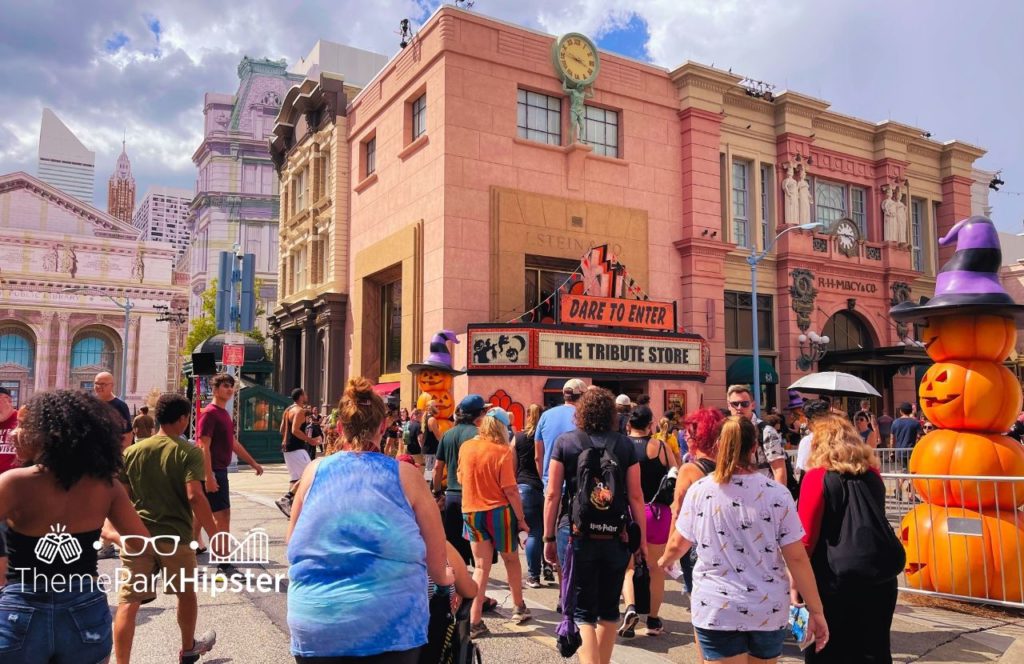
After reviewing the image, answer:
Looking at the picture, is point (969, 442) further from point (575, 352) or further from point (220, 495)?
point (575, 352)

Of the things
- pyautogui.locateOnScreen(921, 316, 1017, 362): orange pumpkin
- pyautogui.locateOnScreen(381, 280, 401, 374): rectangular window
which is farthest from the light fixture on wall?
pyautogui.locateOnScreen(921, 316, 1017, 362): orange pumpkin

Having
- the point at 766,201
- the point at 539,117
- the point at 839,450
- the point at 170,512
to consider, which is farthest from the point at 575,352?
the point at 839,450

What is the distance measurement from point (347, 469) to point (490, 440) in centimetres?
347

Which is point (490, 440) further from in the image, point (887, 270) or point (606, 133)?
point (887, 270)

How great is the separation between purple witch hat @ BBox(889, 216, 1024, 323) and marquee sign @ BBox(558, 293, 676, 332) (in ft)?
38.1

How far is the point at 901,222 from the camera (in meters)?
29.0

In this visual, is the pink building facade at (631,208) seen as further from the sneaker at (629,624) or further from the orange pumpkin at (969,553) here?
the sneaker at (629,624)

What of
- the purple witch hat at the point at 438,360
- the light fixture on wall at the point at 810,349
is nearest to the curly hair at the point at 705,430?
the purple witch hat at the point at 438,360

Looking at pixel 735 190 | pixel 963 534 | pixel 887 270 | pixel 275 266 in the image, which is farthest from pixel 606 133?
pixel 275 266

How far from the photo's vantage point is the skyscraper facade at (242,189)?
244ft

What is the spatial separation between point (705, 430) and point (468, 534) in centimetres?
261

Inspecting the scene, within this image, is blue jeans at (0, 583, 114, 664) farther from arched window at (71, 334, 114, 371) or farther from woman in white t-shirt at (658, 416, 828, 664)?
arched window at (71, 334, 114, 371)

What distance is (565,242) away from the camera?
22016mm

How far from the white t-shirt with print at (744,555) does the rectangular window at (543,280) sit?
17.6 metres
